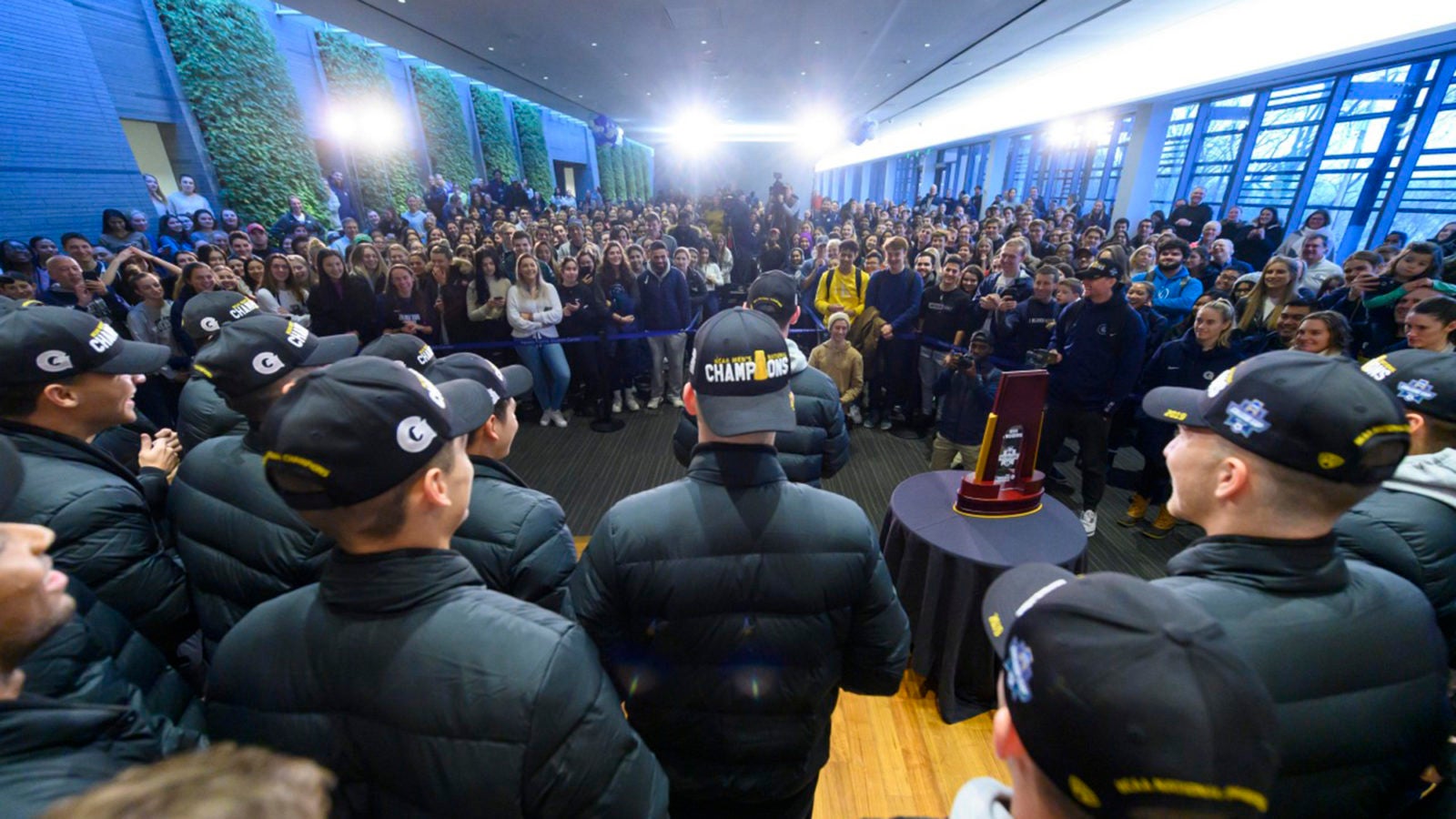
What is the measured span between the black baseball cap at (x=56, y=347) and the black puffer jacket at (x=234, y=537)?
19.2 inches

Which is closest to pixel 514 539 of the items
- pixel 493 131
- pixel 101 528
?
pixel 101 528

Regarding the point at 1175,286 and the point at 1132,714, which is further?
the point at 1175,286

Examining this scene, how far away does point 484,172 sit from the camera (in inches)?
675

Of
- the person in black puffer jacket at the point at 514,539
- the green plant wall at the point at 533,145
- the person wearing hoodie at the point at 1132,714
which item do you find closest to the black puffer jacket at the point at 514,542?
the person in black puffer jacket at the point at 514,539

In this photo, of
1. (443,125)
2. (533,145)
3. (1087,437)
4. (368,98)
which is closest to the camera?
(1087,437)

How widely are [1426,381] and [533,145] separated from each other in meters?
22.6

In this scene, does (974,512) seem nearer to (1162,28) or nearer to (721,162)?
(1162,28)

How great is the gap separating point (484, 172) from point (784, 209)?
10.5m

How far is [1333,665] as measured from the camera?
42.2 inches

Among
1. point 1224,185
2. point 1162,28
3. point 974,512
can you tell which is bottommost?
point 974,512

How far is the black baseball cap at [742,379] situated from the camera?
4.21ft

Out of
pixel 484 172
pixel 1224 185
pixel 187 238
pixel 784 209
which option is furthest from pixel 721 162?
pixel 187 238

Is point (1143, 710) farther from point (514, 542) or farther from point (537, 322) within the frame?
point (537, 322)

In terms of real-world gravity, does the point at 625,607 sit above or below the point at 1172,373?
above
